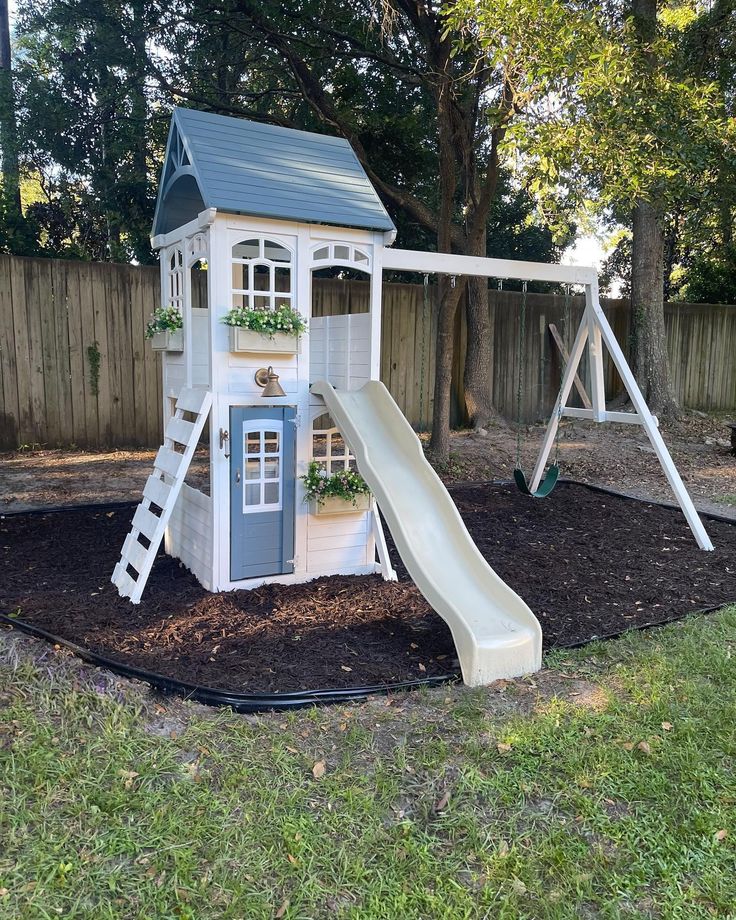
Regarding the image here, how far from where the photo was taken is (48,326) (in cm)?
803

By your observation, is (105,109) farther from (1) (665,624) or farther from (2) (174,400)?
(1) (665,624)

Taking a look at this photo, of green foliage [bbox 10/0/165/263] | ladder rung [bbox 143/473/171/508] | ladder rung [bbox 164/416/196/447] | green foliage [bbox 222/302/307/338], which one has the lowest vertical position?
ladder rung [bbox 143/473/171/508]

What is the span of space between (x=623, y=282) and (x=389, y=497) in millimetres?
15173

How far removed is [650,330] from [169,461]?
8410mm

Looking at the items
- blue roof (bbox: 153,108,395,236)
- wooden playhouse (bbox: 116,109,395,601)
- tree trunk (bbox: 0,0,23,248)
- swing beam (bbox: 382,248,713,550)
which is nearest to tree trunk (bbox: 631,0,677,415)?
swing beam (bbox: 382,248,713,550)

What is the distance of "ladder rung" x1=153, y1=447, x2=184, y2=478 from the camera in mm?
4509

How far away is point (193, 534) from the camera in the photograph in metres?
4.96

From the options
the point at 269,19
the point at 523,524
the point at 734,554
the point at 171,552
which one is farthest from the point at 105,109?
the point at 734,554

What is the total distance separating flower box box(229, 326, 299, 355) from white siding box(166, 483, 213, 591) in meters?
1.05

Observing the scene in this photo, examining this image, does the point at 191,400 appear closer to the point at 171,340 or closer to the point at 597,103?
the point at 171,340

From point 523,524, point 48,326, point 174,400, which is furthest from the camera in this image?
point 48,326

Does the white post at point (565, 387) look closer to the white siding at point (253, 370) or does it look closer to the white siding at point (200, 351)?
the white siding at point (253, 370)

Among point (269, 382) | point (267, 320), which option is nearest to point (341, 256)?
point (267, 320)

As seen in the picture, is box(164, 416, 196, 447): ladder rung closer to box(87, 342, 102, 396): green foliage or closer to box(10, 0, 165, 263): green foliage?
box(87, 342, 102, 396): green foliage
